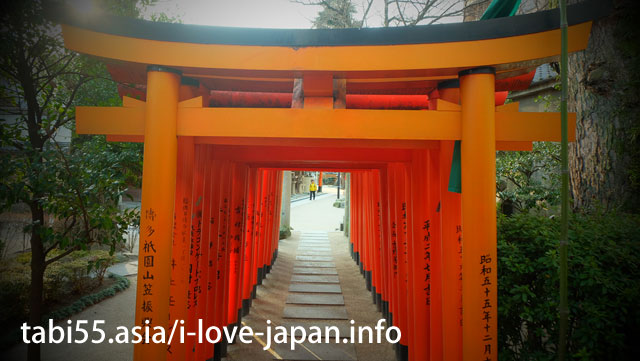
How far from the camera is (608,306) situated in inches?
91.7

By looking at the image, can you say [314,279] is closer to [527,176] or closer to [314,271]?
[314,271]

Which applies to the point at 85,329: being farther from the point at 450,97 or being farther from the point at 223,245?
the point at 450,97

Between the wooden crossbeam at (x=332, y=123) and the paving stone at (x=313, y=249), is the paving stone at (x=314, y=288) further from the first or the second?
the wooden crossbeam at (x=332, y=123)

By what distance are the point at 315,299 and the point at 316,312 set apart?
0.86 meters

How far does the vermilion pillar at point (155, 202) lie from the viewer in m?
2.50

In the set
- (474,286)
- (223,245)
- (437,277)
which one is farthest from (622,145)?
(223,245)

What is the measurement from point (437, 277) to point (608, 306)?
1441 mm

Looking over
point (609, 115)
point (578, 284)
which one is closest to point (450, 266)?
point (578, 284)

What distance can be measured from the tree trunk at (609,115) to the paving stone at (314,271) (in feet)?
25.0

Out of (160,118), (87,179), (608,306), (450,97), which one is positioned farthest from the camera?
(87,179)

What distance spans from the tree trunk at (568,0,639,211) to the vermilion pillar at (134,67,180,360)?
4.58 m

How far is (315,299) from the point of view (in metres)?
7.89

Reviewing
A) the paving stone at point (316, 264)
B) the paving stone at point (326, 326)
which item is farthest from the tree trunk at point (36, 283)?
the paving stone at point (316, 264)

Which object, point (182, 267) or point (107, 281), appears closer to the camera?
point (182, 267)
